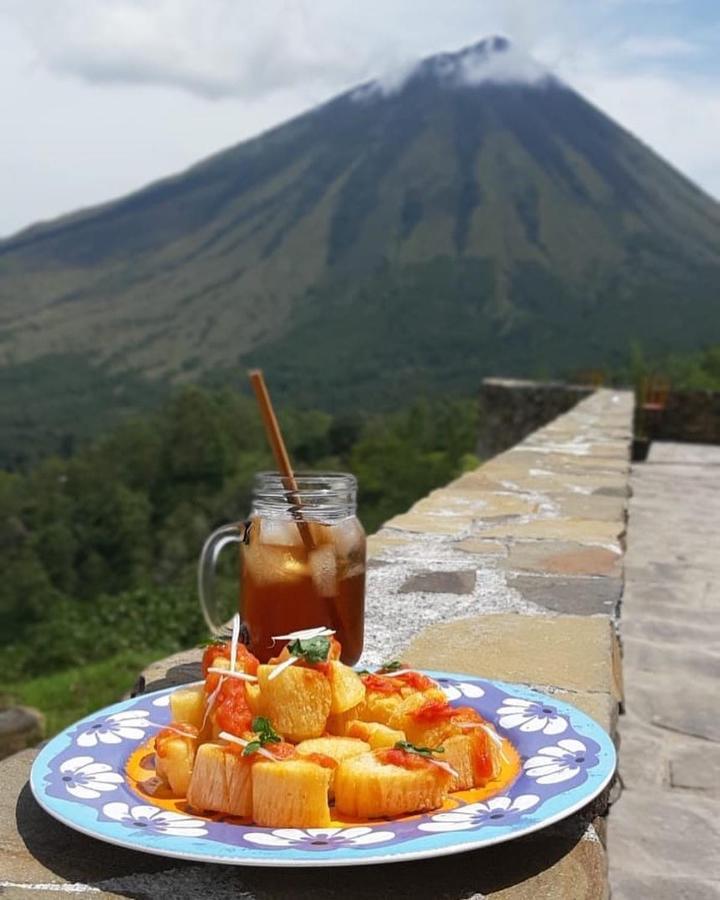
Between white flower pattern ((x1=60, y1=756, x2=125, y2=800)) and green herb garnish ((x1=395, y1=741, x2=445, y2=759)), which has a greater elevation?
green herb garnish ((x1=395, y1=741, x2=445, y2=759))

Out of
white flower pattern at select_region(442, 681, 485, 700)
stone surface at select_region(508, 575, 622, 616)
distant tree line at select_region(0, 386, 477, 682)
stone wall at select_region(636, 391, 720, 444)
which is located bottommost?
distant tree line at select_region(0, 386, 477, 682)

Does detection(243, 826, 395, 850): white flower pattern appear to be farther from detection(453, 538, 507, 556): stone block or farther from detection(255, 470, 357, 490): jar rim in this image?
detection(453, 538, 507, 556): stone block

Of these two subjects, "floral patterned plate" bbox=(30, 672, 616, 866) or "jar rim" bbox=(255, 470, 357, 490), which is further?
"jar rim" bbox=(255, 470, 357, 490)

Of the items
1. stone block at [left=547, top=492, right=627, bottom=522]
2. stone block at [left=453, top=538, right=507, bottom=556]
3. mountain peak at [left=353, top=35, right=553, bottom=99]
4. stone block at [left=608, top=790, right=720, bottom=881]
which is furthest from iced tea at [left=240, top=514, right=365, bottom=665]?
mountain peak at [left=353, top=35, right=553, bottom=99]

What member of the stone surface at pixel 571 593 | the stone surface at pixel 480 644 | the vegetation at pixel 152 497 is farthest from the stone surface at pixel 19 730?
the vegetation at pixel 152 497

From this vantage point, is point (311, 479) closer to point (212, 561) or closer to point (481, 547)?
point (212, 561)

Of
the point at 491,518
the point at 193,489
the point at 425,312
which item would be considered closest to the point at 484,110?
the point at 425,312

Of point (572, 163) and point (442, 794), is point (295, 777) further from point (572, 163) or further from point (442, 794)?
point (572, 163)
